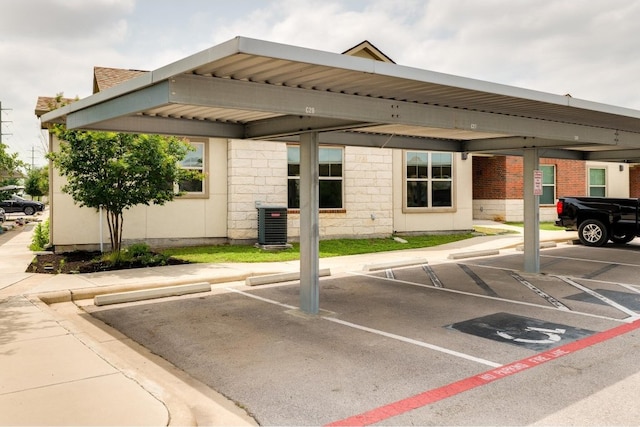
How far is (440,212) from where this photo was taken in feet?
68.8

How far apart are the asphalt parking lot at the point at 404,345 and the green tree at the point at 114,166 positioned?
154 inches

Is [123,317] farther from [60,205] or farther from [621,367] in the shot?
[60,205]

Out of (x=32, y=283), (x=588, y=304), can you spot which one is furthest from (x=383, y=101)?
(x=32, y=283)

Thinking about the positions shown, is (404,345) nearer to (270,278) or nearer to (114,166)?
(270,278)

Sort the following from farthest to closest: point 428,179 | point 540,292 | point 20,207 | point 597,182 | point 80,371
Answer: point 20,207, point 597,182, point 428,179, point 540,292, point 80,371

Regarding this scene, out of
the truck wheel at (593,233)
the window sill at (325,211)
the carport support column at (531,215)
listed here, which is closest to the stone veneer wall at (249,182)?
the window sill at (325,211)

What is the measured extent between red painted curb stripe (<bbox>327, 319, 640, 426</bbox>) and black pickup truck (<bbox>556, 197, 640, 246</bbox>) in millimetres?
11686

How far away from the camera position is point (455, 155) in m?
20.9

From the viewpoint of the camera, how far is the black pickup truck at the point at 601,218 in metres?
17.5

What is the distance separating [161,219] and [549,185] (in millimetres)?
20392

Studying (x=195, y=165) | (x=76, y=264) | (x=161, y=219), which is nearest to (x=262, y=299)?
(x=76, y=264)

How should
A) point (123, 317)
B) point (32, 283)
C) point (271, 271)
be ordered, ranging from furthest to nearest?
1. point (271, 271)
2. point (32, 283)
3. point (123, 317)

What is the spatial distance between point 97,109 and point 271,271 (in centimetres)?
602

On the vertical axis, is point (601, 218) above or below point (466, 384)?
above
